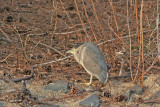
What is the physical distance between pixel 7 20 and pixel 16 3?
1627mm

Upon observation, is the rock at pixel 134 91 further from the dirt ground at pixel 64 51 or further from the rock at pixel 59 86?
the rock at pixel 59 86

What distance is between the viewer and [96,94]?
424cm

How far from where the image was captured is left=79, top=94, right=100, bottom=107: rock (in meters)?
3.87

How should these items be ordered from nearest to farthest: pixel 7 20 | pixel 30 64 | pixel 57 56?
pixel 30 64, pixel 57 56, pixel 7 20

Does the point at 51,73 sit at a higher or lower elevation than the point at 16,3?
lower

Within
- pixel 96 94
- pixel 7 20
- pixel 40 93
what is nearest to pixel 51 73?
pixel 40 93

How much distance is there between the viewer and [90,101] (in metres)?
3.92

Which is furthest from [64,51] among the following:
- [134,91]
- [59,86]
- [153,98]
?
[153,98]

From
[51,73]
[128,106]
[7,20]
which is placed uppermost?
[7,20]

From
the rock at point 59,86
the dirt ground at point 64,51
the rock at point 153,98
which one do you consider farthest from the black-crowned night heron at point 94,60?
the rock at point 153,98

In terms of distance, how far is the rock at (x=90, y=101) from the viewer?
3.87m

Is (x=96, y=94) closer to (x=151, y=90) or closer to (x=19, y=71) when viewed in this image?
(x=151, y=90)

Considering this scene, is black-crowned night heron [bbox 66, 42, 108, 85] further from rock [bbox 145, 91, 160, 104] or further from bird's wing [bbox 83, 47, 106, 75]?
rock [bbox 145, 91, 160, 104]

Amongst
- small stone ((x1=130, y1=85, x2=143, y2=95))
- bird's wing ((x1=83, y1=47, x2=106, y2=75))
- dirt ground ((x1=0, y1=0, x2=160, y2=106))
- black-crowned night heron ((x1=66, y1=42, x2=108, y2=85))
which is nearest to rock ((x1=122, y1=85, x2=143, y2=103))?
small stone ((x1=130, y1=85, x2=143, y2=95))
